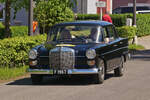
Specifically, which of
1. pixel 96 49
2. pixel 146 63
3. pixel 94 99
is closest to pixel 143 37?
pixel 146 63

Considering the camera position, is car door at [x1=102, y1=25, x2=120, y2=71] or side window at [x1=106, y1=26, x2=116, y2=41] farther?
side window at [x1=106, y1=26, x2=116, y2=41]

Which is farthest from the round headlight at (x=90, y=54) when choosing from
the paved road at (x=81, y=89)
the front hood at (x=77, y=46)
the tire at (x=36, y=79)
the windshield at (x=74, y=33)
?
the tire at (x=36, y=79)

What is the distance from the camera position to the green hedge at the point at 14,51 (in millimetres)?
16031

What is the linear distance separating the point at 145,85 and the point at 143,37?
79.5 ft

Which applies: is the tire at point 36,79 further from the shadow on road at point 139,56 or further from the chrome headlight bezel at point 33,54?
the shadow on road at point 139,56

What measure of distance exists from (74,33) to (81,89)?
2648 millimetres

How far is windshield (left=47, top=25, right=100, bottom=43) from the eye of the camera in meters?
13.8

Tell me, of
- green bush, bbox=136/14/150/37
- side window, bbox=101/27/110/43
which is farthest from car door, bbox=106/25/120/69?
green bush, bbox=136/14/150/37

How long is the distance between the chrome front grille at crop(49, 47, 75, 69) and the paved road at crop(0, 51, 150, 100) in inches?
20.0

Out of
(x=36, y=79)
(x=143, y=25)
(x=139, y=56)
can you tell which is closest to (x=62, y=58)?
(x=36, y=79)

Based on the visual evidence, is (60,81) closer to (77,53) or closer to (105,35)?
(77,53)

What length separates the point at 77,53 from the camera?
12.7 m

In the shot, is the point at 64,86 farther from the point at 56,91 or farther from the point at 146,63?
the point at 146,63

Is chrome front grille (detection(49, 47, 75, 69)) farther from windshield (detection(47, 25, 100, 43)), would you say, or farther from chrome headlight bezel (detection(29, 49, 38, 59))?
windshield (detection(47, 25, 100, 43))
